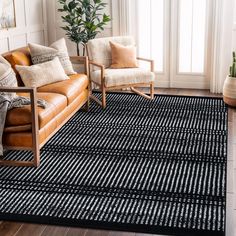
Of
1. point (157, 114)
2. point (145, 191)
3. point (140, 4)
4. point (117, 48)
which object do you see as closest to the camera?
point (145, 191)

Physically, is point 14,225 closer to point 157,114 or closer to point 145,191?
point 145,191

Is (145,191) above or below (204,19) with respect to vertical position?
below

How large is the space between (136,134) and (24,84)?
1.27 meters

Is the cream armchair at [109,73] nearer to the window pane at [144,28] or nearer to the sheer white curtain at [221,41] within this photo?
the window pane at [144,28]

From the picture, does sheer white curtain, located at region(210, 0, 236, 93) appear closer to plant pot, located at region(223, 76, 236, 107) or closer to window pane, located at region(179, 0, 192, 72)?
window pane, located at region(179, 0, 192, 72)

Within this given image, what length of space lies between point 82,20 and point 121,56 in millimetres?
874

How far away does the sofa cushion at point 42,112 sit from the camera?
12.1 feet

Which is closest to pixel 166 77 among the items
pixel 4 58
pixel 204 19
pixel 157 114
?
pixel 204 19

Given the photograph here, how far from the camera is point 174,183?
334cm

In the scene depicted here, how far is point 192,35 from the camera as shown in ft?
20.2

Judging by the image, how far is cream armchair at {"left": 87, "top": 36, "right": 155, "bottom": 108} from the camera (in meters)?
5.41

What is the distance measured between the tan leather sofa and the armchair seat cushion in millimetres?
605

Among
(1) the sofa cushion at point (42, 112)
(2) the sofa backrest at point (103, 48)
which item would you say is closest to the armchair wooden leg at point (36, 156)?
(1) the sofa cushion at point (42, 112)

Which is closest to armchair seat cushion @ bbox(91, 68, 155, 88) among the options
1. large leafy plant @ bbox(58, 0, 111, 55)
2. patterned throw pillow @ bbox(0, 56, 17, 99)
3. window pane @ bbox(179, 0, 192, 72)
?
large leafy plant @ bbox(58, 0, 111, 55)
